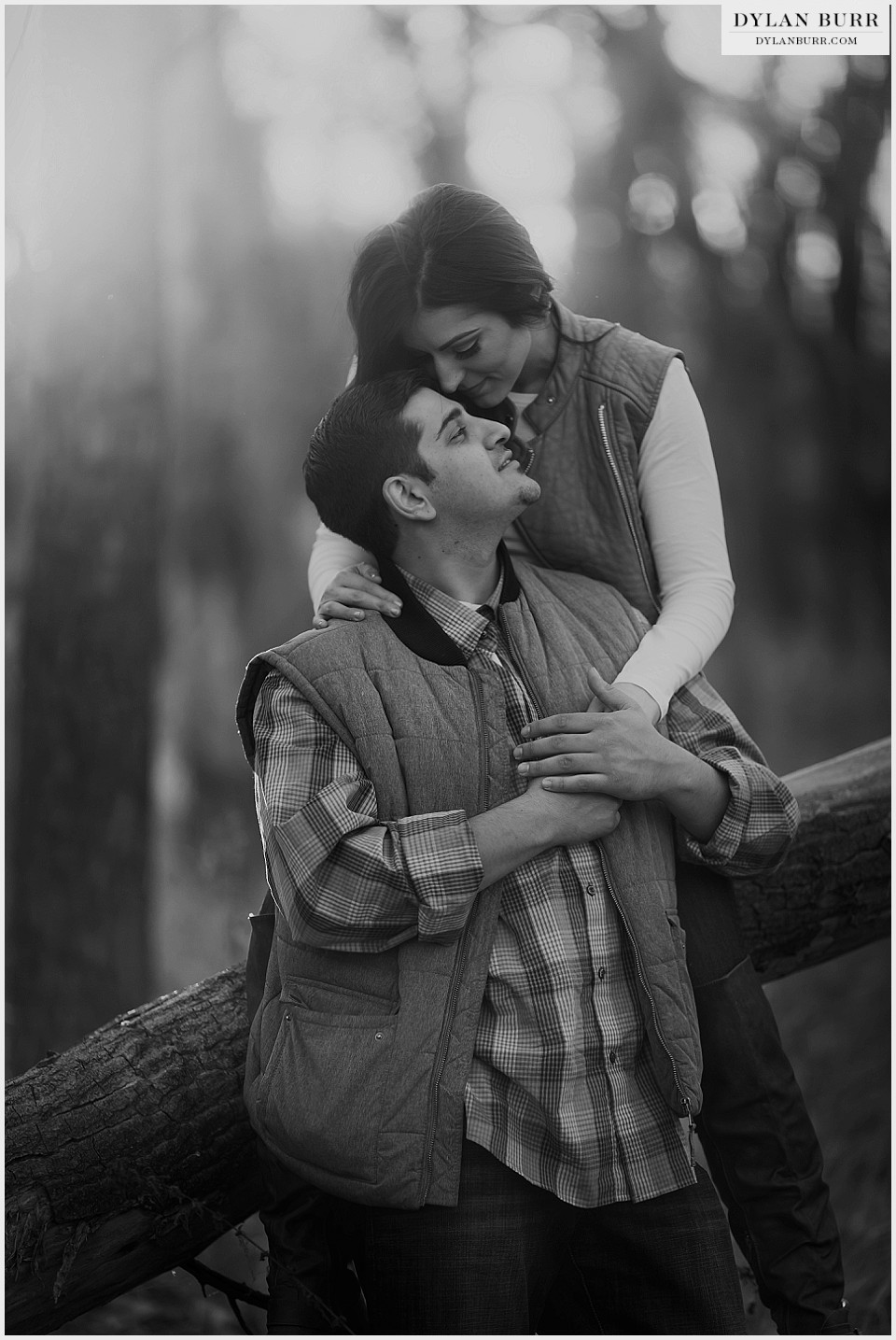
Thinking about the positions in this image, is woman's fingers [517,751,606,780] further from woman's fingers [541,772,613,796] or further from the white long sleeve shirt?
the white long sleeve shirt

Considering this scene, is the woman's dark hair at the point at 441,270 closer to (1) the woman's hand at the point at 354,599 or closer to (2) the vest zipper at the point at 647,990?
(1) the woman's hand at the point at 354,599

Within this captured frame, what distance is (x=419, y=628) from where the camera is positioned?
5.57 feet

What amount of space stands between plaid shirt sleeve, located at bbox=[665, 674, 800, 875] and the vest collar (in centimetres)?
36

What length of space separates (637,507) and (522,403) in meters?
0.28

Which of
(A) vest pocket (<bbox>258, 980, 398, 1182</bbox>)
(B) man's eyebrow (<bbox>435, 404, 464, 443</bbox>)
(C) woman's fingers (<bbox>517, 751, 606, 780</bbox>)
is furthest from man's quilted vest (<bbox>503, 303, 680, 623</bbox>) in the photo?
(A) vest pocket (<bbox>258, 980, 398, 1182</bbox>)

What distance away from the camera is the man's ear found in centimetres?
175

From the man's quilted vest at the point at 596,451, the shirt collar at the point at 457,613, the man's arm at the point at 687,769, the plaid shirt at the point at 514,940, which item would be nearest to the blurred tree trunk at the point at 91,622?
the man's quilted vest at the point at 596,451

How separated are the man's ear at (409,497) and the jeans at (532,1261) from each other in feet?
3.04

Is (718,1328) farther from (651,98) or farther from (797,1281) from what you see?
(651,98)

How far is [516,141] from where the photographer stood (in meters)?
2.87

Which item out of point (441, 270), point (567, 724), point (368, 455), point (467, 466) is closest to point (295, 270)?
point (441, 270)

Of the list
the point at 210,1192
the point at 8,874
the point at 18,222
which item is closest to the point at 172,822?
the point at 8,874

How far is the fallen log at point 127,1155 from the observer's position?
1.66 meters

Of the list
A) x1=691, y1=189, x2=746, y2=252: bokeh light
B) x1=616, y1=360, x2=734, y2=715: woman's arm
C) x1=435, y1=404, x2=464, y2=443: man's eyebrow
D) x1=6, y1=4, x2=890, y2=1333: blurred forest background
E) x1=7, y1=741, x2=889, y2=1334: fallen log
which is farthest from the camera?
x1=691, y1=189, x2=746, y2=252: bokeh light
